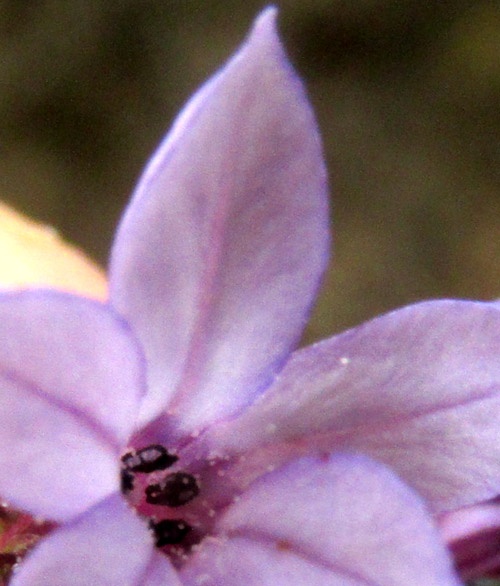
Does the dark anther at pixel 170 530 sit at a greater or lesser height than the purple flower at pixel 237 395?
lesser

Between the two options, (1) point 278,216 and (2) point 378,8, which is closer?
(1) point 278,216

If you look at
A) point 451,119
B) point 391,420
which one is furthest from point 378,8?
point 391,420

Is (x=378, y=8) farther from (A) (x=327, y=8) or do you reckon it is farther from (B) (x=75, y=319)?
(B) (x=75, y=319)

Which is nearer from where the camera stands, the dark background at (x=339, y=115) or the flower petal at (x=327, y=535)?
the flower petal at (x=327, y=535)

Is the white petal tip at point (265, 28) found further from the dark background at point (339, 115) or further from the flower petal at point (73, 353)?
the dark background at point (339, 115)

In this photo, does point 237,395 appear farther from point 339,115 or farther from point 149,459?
point 339,115

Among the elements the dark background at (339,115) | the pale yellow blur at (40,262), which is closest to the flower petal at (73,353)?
the pale yellow blur at (40,262)
